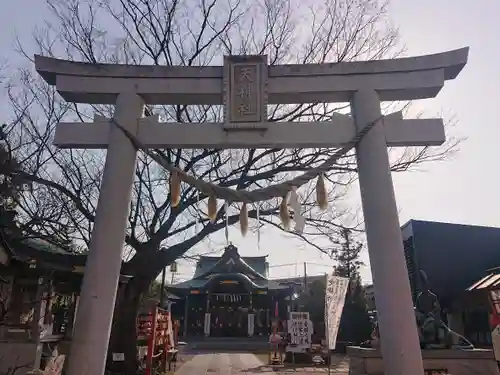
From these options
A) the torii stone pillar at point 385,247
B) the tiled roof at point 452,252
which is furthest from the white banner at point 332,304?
the torii stone pillar at point 385,247

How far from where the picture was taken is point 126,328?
1099 cm

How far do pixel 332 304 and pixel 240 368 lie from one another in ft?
19.3

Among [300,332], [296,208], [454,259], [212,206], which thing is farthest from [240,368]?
[296,208]

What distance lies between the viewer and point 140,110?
5070 millimetres

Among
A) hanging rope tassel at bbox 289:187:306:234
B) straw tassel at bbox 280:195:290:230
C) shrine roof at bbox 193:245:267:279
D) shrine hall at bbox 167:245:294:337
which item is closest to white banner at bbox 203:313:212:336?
shrine hall at bbox 167:245:294:337

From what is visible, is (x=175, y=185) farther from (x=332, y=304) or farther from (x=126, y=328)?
(x=332, y=304)

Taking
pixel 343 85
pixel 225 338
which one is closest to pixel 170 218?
pixel 343 85

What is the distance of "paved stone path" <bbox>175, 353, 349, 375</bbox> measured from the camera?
1475 centimetres

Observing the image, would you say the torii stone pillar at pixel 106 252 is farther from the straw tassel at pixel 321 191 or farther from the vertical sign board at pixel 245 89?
the straw tassel at pixel 321 191

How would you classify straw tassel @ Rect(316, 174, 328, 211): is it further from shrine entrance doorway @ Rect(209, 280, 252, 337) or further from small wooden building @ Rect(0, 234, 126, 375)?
shrine entrance doorway @ Rect(209, 280, 252, 337)

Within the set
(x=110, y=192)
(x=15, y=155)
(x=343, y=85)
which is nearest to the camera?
(x=110, y=192)

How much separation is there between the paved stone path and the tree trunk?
12.6 ft

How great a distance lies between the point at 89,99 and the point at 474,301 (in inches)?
597

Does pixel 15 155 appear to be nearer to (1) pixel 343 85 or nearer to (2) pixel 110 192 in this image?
(2) pixel 110 192
